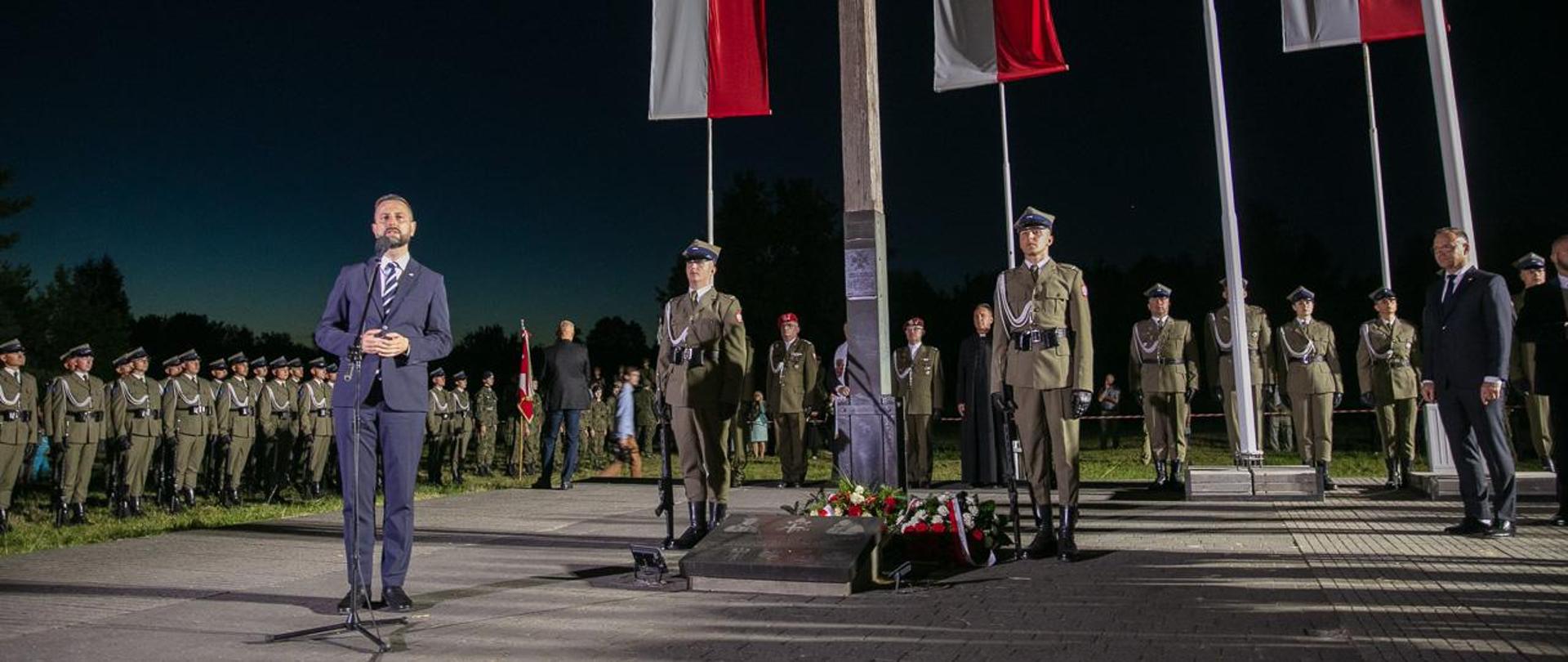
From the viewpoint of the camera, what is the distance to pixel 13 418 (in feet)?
37.4

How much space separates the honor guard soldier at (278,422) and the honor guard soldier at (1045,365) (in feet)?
37.6

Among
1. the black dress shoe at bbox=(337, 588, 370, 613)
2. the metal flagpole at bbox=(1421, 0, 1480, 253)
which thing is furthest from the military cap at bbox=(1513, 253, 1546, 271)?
the black dress shoe at bbox=(337, 588, 370, 613)

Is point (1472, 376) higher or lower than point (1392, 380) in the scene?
lower

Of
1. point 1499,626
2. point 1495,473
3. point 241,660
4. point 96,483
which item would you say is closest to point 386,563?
point 241,660

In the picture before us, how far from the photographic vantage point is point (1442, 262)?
25.9 feet

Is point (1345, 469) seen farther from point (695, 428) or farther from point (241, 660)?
point (241, 660)

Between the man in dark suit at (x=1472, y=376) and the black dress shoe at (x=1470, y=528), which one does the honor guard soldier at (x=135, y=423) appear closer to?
the black dress shoe at (x=1470, y=528)

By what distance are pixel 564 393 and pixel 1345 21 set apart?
10.3 m

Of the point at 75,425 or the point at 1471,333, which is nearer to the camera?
the point at 1471,333

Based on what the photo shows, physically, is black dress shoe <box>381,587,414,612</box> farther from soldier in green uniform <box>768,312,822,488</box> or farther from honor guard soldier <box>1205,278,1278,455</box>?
honor guard soldier <box>1205,278,1278,455</box>

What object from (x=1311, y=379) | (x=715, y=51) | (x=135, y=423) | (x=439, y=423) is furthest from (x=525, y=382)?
(x=1311, y=379)

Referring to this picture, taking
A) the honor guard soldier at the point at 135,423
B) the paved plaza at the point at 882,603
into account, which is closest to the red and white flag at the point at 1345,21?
the paved plaza at the point at 882,603

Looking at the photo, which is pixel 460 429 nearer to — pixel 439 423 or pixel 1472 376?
pixel 439 423

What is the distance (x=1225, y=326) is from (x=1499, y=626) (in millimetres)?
9143
